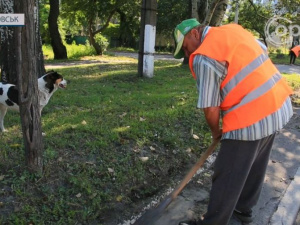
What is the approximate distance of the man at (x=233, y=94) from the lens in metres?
2.27

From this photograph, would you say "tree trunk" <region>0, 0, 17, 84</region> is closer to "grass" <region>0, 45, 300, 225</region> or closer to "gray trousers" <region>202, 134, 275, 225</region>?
"grass" <region>0, 45, 300, 225</region>

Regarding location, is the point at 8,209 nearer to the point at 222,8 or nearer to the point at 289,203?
the point at 289,203

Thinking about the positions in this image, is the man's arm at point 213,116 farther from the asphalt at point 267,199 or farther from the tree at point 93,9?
the tree at point 93,9

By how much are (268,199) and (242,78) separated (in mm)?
1921

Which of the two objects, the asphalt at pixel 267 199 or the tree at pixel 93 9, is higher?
the tree at pixel 93 9

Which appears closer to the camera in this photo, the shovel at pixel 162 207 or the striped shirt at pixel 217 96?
the striped shirt at pixel 217 96

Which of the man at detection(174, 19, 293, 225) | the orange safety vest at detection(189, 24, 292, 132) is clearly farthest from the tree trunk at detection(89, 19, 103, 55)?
the orange safety vest at detection(189, 24, 292, 132)

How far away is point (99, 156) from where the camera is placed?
3.79 meters

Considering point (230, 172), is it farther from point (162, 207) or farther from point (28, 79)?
point (28, 79)

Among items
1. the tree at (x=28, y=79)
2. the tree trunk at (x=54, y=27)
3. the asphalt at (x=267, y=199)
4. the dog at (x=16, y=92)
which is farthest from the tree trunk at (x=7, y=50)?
the tree trunk at (x=54, y=27)

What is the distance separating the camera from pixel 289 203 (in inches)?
141

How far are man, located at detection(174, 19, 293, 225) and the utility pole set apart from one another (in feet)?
20.6

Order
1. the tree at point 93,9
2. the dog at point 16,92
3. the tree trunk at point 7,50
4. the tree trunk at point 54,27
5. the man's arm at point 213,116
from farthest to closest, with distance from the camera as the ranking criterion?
1. the tree at point 93,9
2. the tree trunk at point 54,27
3. the tree trunk at point 7,50
4. the dog at point 16,92
5. the man's arm at point 213,116

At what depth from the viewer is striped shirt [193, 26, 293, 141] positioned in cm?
225
